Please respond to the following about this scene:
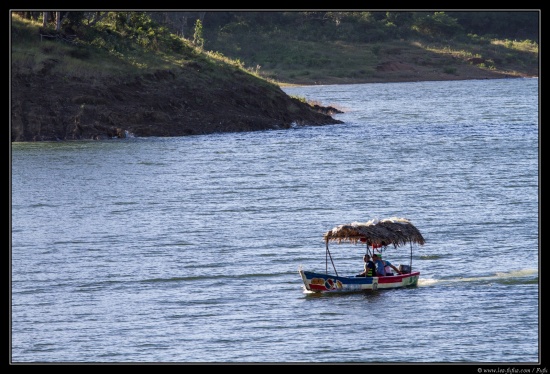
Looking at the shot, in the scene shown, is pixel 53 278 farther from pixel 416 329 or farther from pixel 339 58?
pixel 339 58

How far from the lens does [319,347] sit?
77.4 ft

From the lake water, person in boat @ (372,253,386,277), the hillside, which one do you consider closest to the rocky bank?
the hillside

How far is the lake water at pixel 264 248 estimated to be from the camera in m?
24.2

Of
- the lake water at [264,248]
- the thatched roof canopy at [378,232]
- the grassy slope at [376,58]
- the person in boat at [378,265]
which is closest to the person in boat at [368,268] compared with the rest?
the person in boat at [378,265]

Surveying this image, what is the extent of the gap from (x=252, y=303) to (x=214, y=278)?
305 centimetres

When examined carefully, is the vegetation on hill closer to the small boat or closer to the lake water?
the lake water

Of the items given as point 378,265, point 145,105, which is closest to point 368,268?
point 378,265

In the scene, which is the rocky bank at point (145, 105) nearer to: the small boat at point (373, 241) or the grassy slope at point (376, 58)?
the small boat at point (373, 241)

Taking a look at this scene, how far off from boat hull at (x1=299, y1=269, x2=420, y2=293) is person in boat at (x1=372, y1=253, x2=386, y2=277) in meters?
0.27

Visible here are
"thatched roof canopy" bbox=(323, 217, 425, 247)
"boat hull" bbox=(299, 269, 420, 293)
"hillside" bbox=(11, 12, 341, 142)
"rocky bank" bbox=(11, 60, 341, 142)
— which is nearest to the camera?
"boat hull" bbox=(299, 269, 420, 293)

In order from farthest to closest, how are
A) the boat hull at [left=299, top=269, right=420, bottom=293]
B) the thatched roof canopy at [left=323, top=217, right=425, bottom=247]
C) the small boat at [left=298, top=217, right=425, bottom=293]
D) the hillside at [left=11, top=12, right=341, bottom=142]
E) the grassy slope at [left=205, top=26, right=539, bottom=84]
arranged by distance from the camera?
the grassy slope at [left=205, top=26, right=539, bottom=84] → the hillside at [left=11, top=12, right=341, bottom=142] → the thatched roof canopy at [left=323, top=217, right=425, bottom=247] → the small boat at [left=298, top=217, right=425, bottom=293] → the boat hull at [left=299, top=269, right=420, bottom=293]

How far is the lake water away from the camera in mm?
24172

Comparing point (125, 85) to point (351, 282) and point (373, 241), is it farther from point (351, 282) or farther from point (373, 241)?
point (351, 282)

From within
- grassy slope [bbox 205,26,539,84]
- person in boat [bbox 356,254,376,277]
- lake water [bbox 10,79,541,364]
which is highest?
grassy slope [bbox 205,26,539,84]
